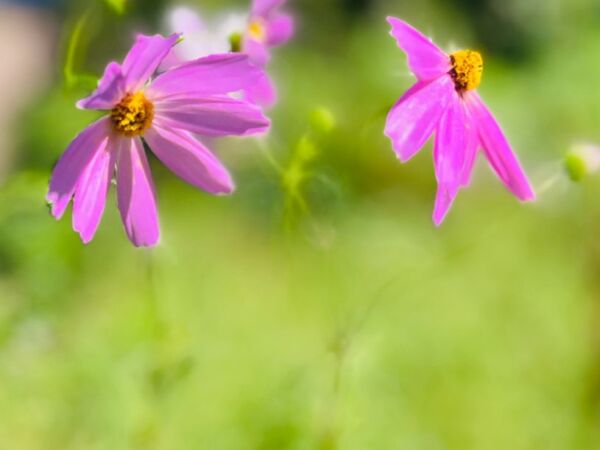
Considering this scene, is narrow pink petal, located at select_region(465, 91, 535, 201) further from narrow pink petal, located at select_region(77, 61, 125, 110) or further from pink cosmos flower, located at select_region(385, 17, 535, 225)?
narrow pink petal, located at select_region(77, 61, 125, 110)

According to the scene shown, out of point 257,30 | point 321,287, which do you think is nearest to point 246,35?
point 257,30

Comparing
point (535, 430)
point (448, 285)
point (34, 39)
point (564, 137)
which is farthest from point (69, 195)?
point (34, 39)

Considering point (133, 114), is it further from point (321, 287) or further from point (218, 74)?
point (321, 287)

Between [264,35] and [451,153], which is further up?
[264,35]

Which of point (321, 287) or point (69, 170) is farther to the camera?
point (321, 287)

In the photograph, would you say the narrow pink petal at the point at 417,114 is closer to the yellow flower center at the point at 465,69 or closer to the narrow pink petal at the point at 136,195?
the yellow flower center at the point at 465,69

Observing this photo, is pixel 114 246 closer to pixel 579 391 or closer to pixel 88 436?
pixel 88 436

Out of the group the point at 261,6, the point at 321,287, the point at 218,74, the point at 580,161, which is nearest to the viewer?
the point at 218,74
